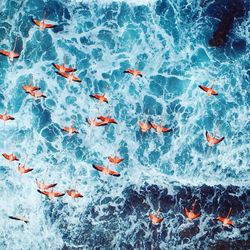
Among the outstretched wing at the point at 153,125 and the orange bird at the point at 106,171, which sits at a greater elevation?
the outstretched wing at the point at 153,125

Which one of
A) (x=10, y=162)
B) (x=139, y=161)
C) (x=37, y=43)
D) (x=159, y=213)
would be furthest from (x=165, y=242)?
(x=37, y=43)

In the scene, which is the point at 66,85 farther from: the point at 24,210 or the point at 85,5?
the point at 24,210

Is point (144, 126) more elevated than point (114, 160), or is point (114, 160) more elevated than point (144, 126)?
point (144, 126)

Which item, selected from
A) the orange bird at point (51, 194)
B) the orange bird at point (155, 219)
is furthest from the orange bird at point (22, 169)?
the orange bird at point (155, 219)

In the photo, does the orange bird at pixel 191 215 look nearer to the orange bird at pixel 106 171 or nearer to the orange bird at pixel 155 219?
the orange bird at pixel 155 219

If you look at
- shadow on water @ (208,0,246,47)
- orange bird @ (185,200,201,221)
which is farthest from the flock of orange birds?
shadow on water @ (208,0,246,47)

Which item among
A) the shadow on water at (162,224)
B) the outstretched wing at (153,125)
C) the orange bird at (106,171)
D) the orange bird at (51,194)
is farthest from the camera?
the outstretched wing at (153,125)

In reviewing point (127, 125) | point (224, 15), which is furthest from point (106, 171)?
point (224, 15)

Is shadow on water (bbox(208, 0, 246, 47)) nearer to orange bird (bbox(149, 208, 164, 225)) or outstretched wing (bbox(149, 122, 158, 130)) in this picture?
outstretched wing (bbox(149, 122, 158, 130))

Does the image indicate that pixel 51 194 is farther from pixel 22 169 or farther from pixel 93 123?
pixel 93 123
